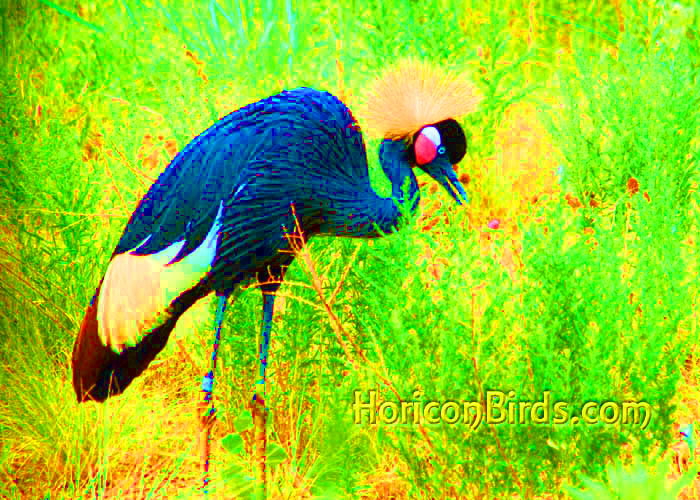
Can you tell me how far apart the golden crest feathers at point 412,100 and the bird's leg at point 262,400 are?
65 centimetres

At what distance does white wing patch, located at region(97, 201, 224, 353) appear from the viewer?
90.4 inches

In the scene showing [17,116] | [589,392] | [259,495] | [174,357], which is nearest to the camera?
[589,392]

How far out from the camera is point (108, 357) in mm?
2369

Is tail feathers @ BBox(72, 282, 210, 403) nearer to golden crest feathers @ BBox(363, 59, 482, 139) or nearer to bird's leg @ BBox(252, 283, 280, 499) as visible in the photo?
bird's leg @ BBox(252, 283, 280, 499)

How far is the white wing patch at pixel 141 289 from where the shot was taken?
229 centimetres

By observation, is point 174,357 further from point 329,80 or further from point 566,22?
point 566,22

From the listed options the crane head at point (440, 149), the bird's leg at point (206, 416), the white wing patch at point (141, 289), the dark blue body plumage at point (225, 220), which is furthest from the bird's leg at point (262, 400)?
the crane head at point (440, 149)

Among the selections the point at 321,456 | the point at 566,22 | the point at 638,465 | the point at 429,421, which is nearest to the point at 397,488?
the point at 321,456

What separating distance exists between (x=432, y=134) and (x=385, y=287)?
663 mm

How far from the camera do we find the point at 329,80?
149 inches

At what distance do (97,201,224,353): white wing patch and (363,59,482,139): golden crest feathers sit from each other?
637 millimetres

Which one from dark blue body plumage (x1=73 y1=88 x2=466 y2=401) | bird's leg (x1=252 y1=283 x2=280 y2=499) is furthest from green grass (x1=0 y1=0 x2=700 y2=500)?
dark blue body plumage (x1=73 y1=88 x2=466 y2=401)

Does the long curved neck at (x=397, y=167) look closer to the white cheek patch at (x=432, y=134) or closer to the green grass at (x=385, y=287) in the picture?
the white cheek patch at (x=432, y=134)

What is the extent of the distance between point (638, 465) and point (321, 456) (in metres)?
1.08
